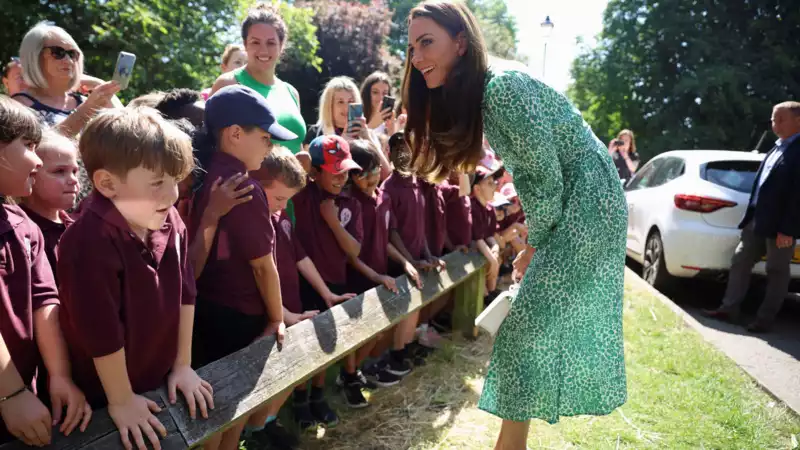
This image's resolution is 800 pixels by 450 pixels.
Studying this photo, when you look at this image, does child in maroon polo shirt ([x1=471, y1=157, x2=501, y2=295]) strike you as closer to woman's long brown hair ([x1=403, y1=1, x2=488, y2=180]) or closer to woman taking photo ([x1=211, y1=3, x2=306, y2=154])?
woman taking photo ([x1=211, y1=3, x2=306, y2=154])

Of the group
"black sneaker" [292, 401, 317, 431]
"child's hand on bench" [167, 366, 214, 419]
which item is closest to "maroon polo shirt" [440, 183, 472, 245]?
"black sneaker" [292, 401, 317, 431]

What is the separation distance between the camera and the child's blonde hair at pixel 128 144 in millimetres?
1584

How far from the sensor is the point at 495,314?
91.2 inches

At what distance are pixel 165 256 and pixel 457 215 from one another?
325 centimetres

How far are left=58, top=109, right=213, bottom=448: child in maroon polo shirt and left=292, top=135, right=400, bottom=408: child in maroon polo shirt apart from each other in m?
1.46

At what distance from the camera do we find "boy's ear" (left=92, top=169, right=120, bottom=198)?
1597 mm

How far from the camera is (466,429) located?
3.25 meters

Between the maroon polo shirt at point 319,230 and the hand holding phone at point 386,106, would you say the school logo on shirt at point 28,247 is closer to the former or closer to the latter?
the maroon polo shirt at point 319,230

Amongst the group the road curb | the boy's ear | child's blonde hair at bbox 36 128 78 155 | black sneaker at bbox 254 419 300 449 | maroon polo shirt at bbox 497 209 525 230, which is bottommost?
the road curb

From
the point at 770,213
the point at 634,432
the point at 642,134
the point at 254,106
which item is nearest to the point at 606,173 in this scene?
the point at 254,106

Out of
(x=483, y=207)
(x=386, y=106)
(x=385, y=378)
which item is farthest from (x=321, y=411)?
(x=386, y=106)

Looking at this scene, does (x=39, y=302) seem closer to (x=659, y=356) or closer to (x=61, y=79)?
(x=61, y=79)

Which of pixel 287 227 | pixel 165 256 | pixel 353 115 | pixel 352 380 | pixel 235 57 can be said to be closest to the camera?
pixel 165 256

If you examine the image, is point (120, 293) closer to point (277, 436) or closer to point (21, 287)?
point (21, 287)
